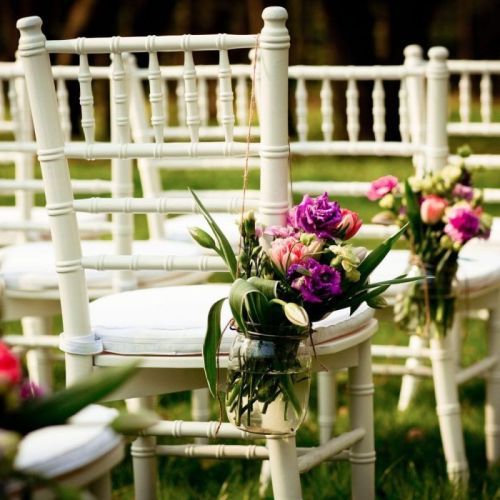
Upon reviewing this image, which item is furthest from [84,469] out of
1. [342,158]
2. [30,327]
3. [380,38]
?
[380,38]

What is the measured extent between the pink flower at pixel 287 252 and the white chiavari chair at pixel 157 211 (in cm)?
13

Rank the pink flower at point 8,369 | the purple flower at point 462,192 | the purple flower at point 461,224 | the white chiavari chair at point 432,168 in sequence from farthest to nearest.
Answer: the white chiavari chair at point 432,168, the purple flower at point 462,192, the purple flower at point 461,224, the pink flower at point 8,369

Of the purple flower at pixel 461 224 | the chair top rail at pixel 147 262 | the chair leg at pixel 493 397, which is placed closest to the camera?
the chair top rail at pixel 147 262

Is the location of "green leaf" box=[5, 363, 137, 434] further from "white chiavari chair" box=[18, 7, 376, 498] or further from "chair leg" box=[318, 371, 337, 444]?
"chair leg" box=[318, 371, 337, 444]

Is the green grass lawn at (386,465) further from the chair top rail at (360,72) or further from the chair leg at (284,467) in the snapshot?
the chair top rail at (360,72)

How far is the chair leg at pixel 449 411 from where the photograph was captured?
320cm

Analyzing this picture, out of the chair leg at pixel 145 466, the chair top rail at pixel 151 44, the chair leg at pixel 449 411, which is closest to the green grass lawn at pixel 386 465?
the chair leg at pixel 449 411

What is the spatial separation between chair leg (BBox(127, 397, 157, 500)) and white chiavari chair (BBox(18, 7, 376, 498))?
0.23 metres

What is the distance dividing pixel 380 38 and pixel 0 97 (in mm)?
18663

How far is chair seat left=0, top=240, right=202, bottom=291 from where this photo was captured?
10.7 feet

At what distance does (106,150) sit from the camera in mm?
2336

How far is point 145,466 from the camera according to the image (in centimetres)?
278

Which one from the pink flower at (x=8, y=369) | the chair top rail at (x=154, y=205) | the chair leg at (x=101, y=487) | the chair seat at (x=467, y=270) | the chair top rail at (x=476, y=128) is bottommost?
the chair leg at (x=101, y=487)

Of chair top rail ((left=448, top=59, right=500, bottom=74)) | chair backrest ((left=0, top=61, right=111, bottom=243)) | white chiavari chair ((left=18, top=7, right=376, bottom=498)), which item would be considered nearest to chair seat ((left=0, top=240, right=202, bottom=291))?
chair backrest ((left=0, top=61, right=111, bottom=243))
